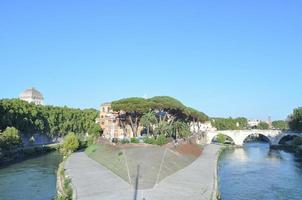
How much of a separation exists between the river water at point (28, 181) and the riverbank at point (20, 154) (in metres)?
2.96

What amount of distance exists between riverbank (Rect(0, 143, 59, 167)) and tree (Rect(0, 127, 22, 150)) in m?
1.24

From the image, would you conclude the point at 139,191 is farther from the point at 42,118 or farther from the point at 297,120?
the point at 297,120

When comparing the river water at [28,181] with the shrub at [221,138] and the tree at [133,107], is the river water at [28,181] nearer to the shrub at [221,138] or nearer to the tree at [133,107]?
the tree at [133,107]

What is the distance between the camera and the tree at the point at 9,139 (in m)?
80.7

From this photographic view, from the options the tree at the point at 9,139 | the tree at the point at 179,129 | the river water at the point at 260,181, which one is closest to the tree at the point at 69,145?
the tree at the point at 9,139

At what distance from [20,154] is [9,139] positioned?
5.73m

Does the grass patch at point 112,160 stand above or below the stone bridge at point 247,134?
below

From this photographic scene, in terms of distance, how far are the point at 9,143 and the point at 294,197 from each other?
175 ft

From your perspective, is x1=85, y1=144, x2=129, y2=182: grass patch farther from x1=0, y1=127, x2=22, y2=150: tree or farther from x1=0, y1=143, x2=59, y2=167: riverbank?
x1=0, y1=127, x2=22, y2=150: tree

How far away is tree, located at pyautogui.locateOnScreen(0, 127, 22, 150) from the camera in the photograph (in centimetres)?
8071

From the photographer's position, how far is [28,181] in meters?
53.5

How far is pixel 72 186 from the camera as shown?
38.5 m

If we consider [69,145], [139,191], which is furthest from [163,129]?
[139,191]

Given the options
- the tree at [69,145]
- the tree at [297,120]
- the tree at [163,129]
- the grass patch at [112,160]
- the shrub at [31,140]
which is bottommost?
the grass patch at [112,160]
